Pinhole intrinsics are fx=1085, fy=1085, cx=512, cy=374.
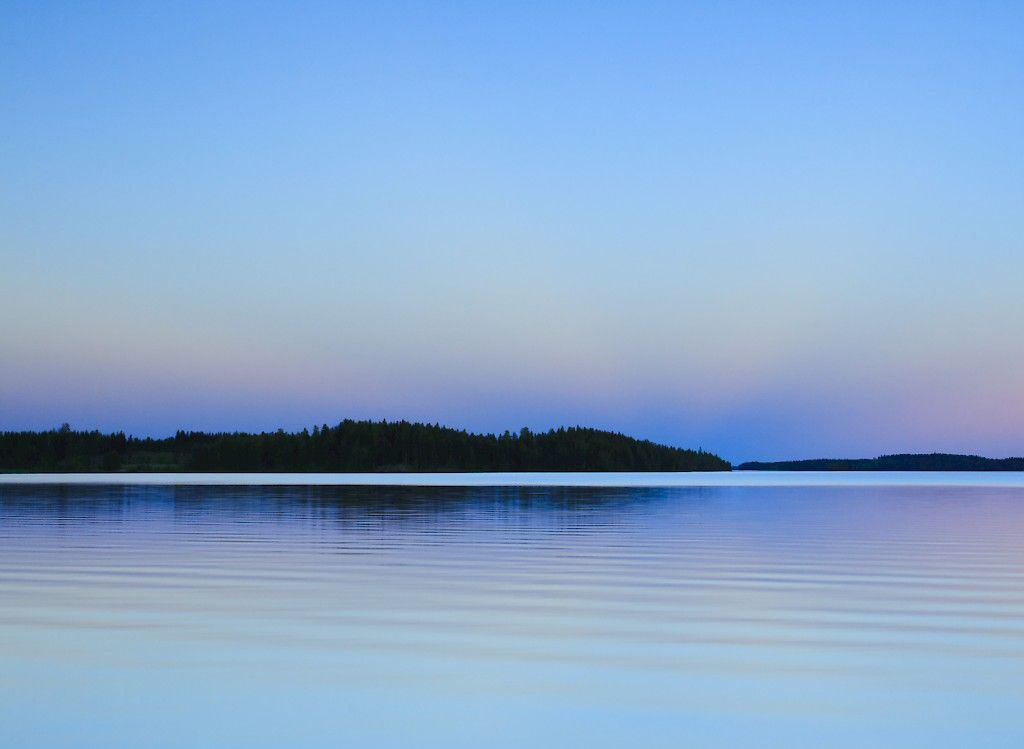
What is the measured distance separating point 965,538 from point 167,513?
31.2 metres

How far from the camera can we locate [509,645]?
13.4 m

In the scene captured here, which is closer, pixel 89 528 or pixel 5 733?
pixel 5 733

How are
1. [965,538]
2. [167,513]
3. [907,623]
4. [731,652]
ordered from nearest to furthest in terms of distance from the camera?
[731,652], [907,623], [965,538], [167,513]

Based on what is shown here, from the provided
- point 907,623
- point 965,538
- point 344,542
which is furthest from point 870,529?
point 907,623

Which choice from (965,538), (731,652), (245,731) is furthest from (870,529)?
(245,731)

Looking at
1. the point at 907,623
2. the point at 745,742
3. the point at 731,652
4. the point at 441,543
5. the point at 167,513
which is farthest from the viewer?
the point at 167,513

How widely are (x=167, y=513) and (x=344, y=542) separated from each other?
18.7 m

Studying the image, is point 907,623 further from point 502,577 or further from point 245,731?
point 245,731

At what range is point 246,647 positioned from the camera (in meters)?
13.2

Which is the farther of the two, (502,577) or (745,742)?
(502,577)

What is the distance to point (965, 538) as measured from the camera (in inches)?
1281

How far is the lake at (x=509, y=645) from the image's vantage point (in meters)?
9.49

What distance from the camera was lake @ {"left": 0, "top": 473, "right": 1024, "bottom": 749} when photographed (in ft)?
31.1

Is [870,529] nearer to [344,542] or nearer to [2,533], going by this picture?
[344,542]
